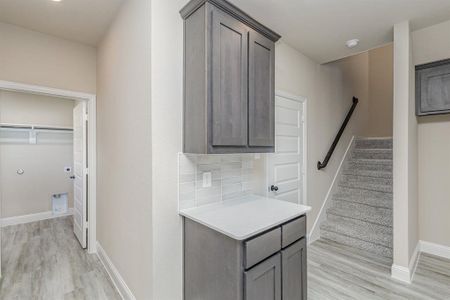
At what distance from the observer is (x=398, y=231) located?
2367 millimetres

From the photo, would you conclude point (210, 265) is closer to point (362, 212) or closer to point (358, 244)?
point (358, 244)

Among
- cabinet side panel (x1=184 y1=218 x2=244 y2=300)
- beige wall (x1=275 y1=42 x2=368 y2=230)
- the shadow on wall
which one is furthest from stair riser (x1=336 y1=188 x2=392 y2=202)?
cabinet side panel (x1=184 y1=218 x2=244 y2=300)

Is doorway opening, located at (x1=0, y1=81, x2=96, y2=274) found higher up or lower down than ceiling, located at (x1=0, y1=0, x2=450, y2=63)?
lower down

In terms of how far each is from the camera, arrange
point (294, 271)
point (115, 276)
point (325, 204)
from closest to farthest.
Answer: point (294, 271) < point (115, 276) < point (325, 204)

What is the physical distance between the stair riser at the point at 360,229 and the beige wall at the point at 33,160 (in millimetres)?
4833

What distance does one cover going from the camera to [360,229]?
3.12 m

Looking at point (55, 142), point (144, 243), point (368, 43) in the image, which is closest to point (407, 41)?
point (368, 43)

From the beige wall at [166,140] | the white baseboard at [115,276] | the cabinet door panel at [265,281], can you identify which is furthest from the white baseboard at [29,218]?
the cabinet door panel at [265,281]

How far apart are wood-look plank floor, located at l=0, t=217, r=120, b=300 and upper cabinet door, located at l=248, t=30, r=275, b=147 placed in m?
1.98

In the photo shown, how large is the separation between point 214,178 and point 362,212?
259 cm

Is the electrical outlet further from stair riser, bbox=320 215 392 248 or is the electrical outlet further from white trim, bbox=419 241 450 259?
white trim, bbox=419 241 450 259

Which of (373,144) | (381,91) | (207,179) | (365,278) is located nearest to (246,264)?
(207,179)

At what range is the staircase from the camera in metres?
3.00

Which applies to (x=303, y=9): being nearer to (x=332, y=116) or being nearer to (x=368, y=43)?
(x=368, y=43)
